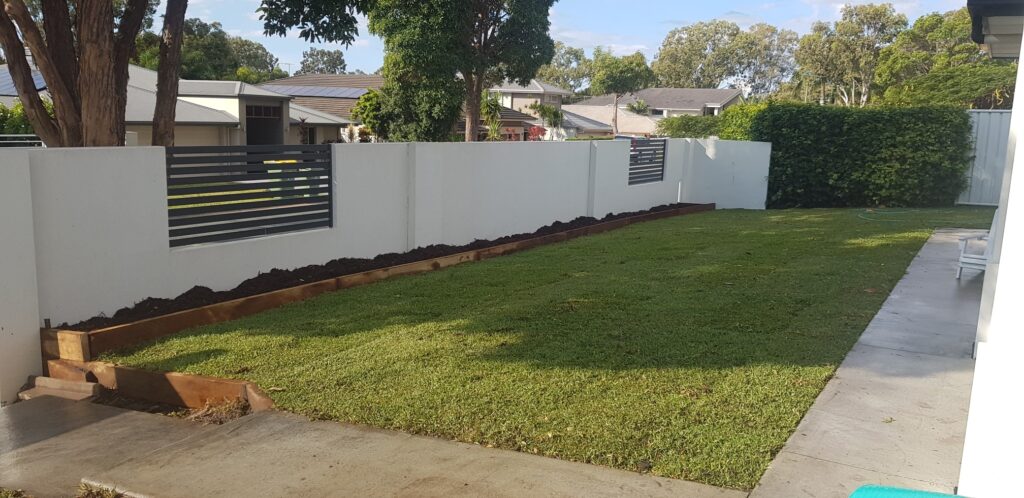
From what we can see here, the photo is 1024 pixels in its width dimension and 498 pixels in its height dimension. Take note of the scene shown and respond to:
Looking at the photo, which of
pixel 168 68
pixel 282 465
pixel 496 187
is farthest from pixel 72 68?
pixel 496 187

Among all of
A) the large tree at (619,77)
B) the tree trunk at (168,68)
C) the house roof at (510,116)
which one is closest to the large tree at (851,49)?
the large tree at (619,77)

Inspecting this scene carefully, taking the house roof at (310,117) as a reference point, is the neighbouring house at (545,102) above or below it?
above

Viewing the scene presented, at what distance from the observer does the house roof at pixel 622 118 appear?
76188 mm

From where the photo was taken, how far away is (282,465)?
15.0ft

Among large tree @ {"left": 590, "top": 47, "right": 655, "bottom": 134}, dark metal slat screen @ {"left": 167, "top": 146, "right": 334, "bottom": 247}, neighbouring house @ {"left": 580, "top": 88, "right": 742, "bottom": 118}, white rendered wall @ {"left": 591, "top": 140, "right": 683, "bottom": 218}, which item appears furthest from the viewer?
neighbouring house @ {"left": 580, "top": 88, "right": 742, "bottom": 118}

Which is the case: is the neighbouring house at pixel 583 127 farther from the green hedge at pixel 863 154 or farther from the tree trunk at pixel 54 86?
the tree trunk at pixel 54 86

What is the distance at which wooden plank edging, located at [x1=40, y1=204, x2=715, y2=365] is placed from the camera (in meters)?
6.64

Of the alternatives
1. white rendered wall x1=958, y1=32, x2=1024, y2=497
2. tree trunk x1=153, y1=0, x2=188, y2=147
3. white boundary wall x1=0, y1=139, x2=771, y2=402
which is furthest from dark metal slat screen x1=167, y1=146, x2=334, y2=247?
white rendered wall x1=958, y1=32, x2=1024, y2=497

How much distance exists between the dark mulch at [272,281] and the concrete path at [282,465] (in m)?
1.90

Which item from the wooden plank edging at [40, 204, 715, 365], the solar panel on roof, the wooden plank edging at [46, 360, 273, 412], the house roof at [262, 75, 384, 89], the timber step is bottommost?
the timber step

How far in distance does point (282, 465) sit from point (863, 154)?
17.2 meters

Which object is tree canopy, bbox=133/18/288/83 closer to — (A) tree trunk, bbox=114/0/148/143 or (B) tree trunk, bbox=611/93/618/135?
(B) tree trunk, bbox=611/93/618/135

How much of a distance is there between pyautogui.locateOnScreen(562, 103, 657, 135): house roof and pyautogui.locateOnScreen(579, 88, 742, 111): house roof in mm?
Answer: 1612

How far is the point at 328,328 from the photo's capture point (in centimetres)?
734
